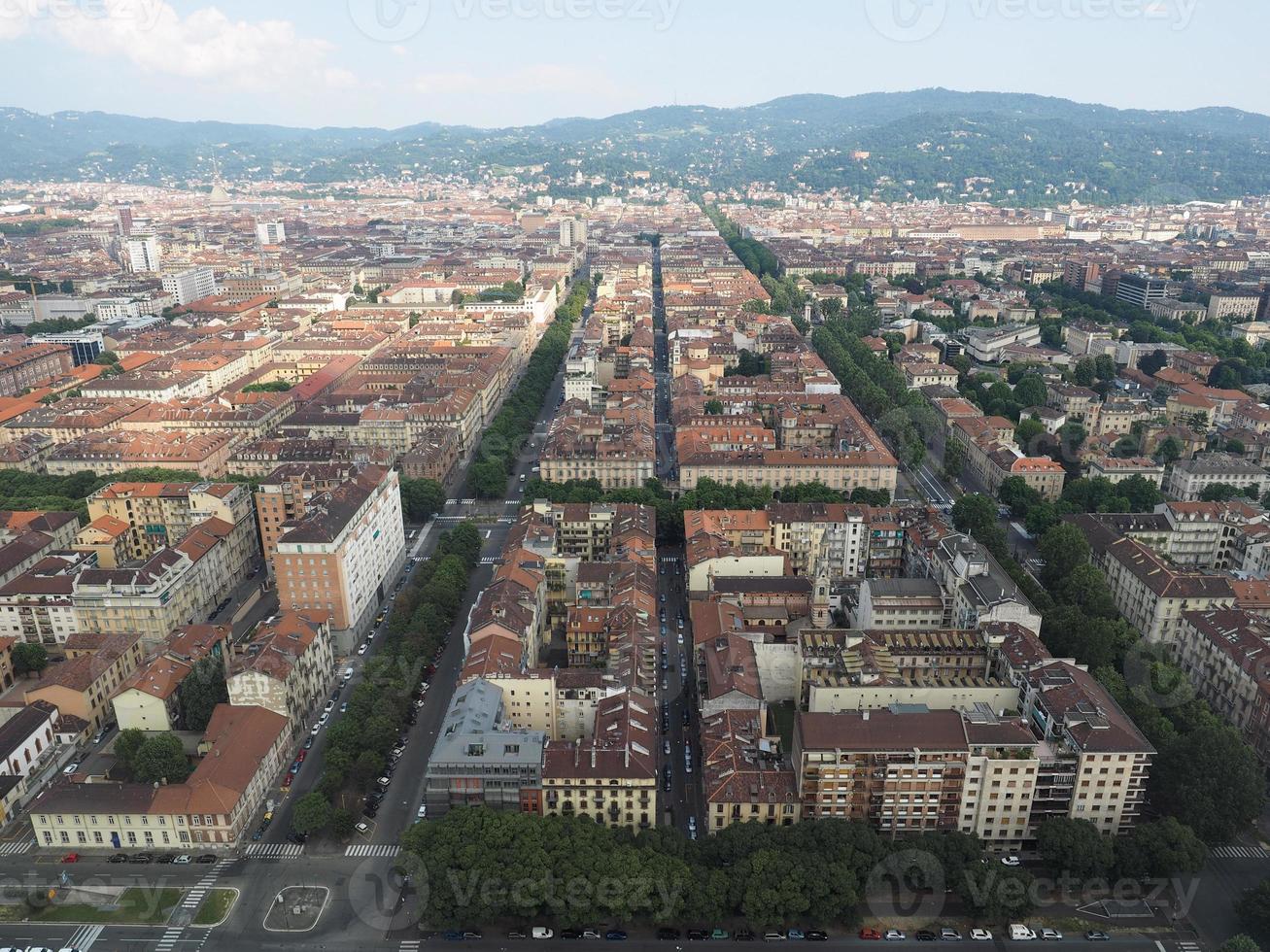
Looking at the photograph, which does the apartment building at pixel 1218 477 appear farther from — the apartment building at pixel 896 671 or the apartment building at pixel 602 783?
the apartment building at pixel 602 783

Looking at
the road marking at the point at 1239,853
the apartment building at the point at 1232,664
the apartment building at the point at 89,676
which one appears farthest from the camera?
the apartment building at the point at 89,676

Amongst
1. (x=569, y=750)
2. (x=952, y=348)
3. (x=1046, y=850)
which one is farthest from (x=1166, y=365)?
(x=569, y=750)

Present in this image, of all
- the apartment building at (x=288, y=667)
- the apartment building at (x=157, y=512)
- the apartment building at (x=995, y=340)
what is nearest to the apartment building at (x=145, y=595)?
the apartment building at (x=288, y=667)

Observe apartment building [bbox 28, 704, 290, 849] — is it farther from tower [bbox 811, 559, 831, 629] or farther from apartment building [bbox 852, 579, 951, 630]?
apartment building [bbox 852, 579, 951, 630]

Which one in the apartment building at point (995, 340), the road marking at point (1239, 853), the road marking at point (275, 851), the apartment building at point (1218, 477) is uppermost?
the apartment building at point (995, 340)

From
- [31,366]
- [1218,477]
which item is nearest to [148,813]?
[1218,477]

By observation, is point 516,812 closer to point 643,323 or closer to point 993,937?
point 993,937

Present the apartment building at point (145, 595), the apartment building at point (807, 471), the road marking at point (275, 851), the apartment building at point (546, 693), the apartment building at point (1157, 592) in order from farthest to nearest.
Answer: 1. the apartment building at point (807, 471)
2. the apartment building at point (145, 595)
3. the apartment building at point (1157, 592)
4. the apartment building at point (546, 693)
5. the road marking at point (275, 851)

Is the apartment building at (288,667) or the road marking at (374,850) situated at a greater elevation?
the apartment building at (288,667)
